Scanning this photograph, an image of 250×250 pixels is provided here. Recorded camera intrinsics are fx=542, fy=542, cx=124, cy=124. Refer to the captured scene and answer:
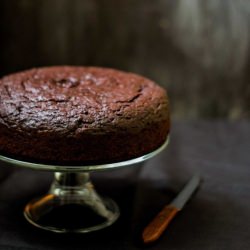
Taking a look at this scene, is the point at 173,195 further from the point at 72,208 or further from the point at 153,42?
the point at 153,42

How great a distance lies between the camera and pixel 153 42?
5.67ft

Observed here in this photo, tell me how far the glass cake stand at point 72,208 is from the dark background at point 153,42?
0.75m

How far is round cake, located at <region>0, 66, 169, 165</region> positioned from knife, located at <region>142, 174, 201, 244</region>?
0.45 ft

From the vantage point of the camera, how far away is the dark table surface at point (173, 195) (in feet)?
3.15

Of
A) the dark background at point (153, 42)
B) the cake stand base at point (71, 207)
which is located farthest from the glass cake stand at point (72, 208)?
the dark background at point (153, 42)

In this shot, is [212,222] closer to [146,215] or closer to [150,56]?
[146,215]

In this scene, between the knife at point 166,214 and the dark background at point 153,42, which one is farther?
the dark background at point 153,42

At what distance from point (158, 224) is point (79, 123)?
0.24 metres

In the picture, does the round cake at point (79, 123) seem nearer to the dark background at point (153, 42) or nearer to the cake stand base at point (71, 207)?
the cake stand base at point (71, 207)

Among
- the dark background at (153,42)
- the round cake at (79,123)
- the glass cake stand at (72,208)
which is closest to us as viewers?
the round cake at (79,123)

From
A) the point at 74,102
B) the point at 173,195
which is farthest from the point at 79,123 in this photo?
the point at 173,195

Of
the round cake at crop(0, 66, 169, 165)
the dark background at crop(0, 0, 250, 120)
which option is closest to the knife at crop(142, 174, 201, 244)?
the round cake at crop(0, 66, 169, 165)

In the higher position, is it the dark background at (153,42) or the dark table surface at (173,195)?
the dark background at (153,42)

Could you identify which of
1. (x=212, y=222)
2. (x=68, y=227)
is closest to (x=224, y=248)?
(x=212, y=222)
